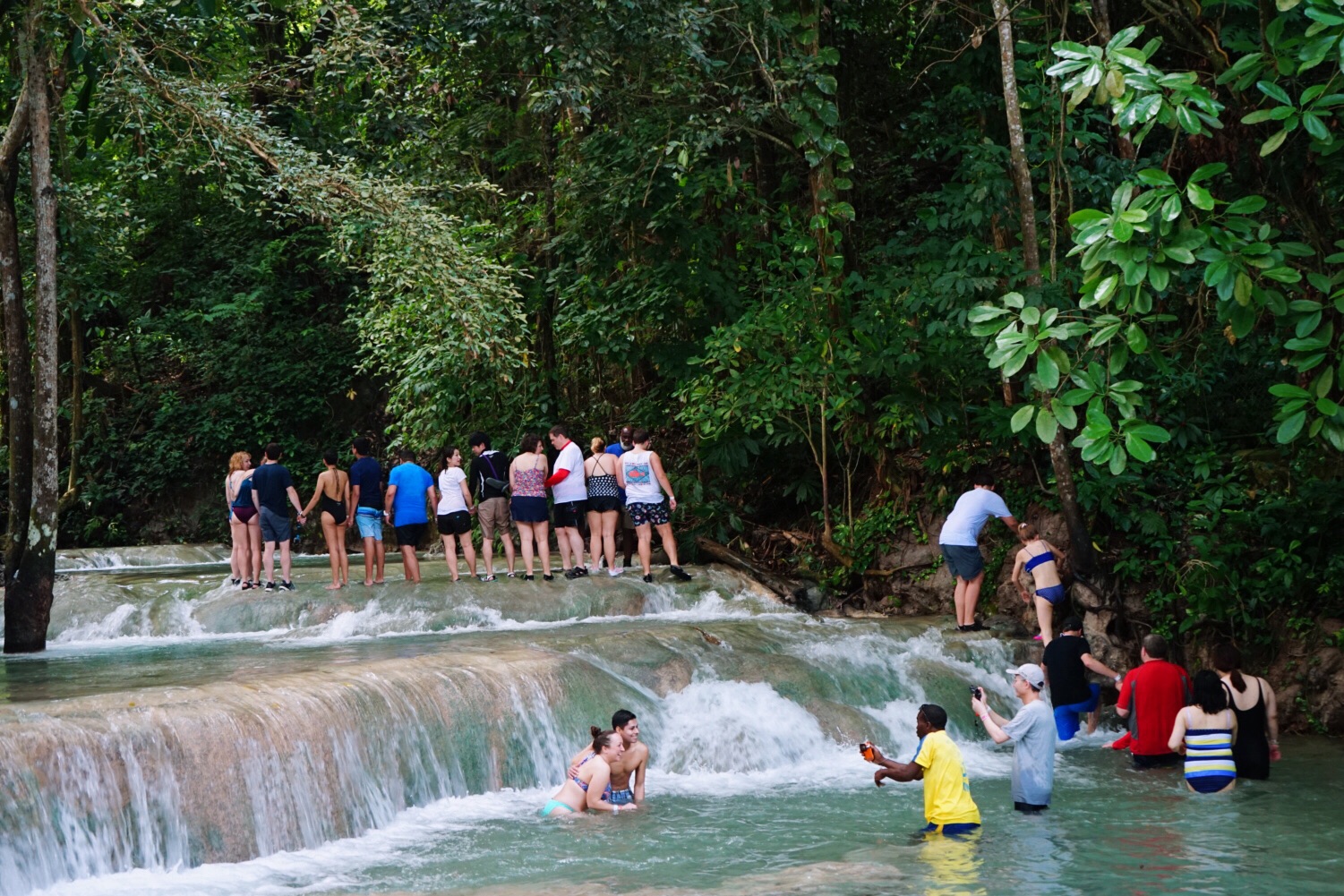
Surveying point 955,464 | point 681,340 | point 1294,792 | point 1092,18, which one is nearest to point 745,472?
point 681,340

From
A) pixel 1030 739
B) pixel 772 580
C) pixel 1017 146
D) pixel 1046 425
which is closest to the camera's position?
pixel 1046 425

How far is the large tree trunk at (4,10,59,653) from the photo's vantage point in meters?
12.1

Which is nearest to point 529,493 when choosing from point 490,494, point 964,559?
point 490,494

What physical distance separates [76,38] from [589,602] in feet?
25.8

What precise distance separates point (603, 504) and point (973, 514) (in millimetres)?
4527

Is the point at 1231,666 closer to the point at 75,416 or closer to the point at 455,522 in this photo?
the point at 455,522

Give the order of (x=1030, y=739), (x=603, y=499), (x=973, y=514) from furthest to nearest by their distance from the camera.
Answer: (x=603, y=499) → (x=973, y=514) → (x=1030, y=739)

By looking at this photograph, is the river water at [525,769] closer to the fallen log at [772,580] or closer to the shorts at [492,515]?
the shorts at [492,515]

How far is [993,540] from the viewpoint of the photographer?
15898 mm

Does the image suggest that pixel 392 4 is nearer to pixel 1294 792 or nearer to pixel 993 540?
pixel 993 540

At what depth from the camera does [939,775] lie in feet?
27.9

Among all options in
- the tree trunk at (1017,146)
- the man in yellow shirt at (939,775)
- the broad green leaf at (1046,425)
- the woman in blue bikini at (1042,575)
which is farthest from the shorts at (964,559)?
the broad green leaf at (1046,425)

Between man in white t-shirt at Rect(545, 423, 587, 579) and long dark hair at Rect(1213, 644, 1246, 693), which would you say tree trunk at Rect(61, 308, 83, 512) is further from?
long dark hair at Rect(1213, 644, 1246, 693)

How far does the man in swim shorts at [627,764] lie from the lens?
953cm
